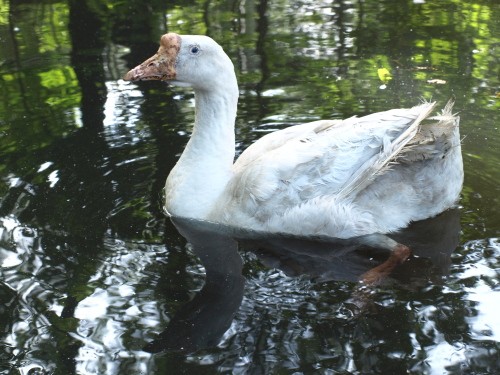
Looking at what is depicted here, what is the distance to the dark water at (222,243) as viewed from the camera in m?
4.84

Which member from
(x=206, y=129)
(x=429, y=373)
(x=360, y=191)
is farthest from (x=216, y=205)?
(x=429, y=373)

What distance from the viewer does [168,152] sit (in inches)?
312

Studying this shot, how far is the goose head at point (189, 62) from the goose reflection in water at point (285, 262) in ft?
3.97

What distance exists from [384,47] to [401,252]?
17.6 ft

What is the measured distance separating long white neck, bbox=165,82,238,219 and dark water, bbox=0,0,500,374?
0.74 feet

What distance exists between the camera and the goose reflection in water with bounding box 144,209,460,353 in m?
5.11

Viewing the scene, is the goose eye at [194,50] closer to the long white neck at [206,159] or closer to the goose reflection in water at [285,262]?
the long white neck at [206,159]

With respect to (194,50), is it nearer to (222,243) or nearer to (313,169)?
(313,169)

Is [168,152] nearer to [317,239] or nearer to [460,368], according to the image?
[317,239]

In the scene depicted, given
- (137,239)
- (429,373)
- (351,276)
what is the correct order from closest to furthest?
(429,373) < (351,276) < (137,239)

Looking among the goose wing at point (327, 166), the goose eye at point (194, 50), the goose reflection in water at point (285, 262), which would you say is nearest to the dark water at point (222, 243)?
the goose reflection in water at point (285, 262)

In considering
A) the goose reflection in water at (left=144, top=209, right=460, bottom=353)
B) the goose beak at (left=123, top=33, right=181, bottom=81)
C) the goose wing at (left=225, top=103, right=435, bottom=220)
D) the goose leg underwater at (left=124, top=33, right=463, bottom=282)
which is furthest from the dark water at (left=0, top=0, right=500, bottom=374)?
the goose beak at (left=123, top=33, right=181, bottom=81)

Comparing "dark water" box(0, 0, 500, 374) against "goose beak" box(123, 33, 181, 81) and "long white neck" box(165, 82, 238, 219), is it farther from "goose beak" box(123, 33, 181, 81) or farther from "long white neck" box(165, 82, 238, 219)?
"goose beak" box(123, 33, 181, 81)

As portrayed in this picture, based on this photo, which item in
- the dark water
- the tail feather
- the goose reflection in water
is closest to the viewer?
the dark water
